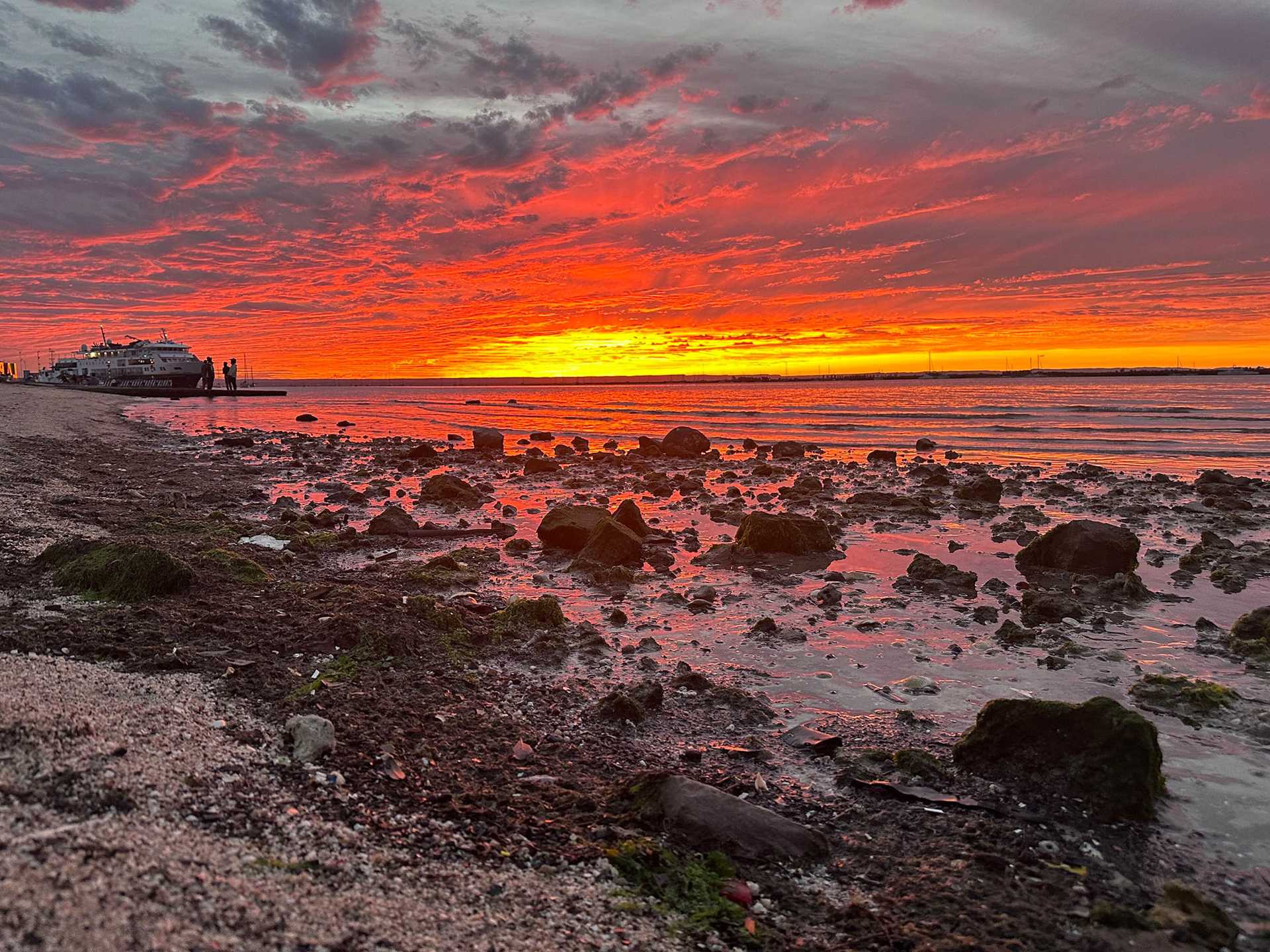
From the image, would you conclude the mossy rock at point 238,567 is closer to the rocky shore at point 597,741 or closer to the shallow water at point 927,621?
the rocky shore at point 597,741

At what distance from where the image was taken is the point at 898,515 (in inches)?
604

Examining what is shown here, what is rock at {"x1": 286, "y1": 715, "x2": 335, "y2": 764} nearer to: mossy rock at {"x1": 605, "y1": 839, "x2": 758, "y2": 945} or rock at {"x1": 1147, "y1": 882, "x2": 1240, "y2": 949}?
mossy rock at {"x1": 605, "y1": 839, "x2": 758, "y2": 945}

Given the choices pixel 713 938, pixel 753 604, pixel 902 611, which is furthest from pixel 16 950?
pixel 902 611

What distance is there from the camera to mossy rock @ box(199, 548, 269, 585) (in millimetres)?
9094

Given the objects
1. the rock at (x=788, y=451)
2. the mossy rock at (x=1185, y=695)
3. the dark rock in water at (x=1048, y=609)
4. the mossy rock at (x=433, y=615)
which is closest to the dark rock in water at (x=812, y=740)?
the mossy rock at (x=1185, y=695)

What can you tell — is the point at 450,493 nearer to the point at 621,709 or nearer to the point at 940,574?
the point at 940,574

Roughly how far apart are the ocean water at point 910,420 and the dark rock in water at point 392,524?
60.8 ft

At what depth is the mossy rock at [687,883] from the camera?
3.62 metres

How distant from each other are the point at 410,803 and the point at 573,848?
99 cm

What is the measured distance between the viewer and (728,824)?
4.36 meters

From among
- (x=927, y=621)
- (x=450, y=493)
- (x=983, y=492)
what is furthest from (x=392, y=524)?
(x=983, y=492)

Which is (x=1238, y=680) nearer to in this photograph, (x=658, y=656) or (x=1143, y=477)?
(x=658, y=656)

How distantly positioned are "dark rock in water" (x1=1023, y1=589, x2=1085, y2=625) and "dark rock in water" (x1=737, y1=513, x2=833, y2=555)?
146 inches

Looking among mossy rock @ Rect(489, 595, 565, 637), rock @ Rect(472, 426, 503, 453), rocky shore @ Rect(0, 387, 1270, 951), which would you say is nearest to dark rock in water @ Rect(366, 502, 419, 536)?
rocky shore @ Rect(0, 387, 1270, 951)
